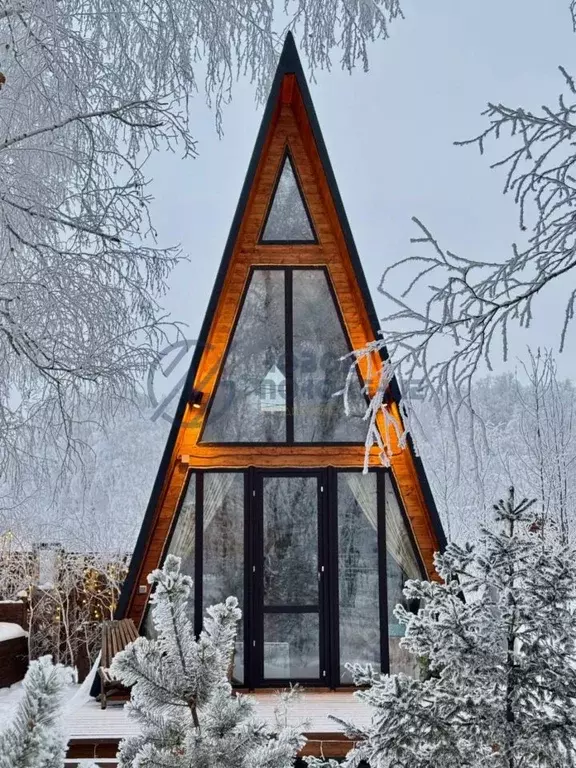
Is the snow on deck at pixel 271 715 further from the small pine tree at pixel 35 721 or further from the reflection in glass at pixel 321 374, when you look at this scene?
the small pine tree at pixel 35 721

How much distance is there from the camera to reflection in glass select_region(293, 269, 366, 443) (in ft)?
29.3

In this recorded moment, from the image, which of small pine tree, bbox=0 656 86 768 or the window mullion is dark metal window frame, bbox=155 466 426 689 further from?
small pine tree, bbox=0 656 86 768

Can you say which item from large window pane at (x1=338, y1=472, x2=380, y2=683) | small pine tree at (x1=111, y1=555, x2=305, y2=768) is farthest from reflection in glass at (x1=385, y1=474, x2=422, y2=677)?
small pine tree at (x1=111, y1=555, x2=305, y2=768)

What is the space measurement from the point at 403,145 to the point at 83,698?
58056 millimetres

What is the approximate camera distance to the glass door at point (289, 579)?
28.1ft

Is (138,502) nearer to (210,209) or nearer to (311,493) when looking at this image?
(311,493)

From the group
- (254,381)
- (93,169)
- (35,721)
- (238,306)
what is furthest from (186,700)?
(238,306)

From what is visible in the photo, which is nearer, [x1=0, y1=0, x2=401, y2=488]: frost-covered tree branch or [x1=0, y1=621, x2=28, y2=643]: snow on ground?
[x1=0, y1=0, x2=401, y2=488]: frost-covered tree branch

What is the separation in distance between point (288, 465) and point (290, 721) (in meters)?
2.81

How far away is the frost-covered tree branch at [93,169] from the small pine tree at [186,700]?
115 inches

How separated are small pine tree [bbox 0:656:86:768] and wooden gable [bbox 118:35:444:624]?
730 centimetres

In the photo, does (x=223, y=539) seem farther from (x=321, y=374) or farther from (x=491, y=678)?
(x=491, y=678)

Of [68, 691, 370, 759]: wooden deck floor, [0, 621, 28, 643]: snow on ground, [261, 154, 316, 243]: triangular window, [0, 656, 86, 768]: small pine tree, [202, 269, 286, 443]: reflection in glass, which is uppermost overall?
[261, 154, 316, 243]: triangular window

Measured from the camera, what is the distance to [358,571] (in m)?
8.74
